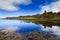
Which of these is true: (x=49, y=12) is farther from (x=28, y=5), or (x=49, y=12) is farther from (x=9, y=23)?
(x=9, y=23)

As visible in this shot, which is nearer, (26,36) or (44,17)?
(26,36)

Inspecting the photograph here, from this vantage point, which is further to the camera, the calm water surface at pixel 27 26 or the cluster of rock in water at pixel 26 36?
the calm water surface at pixel 27 26

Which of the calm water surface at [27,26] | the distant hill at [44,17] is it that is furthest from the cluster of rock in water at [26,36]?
the distant hill at [44,17]

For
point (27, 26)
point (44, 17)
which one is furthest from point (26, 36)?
point (44, 17)

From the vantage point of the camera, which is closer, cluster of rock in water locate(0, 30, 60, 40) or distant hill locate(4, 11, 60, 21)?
Result: cluster of rock in water locate(0, 30, 60, 40)

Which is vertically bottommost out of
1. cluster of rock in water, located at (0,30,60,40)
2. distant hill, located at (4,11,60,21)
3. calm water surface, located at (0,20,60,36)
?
cluster of rock in water, located at (0,30,60,40)

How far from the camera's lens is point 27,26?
270 cm

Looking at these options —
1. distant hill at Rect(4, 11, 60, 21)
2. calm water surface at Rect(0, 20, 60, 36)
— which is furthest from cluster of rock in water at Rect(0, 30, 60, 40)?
distant hill at Rect(4, 11, 60, 21)

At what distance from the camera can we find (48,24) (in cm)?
284

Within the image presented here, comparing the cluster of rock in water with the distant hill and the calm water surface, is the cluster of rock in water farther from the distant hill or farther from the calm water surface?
the distant hill

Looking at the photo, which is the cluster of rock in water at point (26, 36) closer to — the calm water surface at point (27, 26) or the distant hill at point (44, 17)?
the calm water surface at point (27, 26)

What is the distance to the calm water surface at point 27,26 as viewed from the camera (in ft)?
8.64

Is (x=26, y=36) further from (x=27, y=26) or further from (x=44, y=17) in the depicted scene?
(x=44, y=17)

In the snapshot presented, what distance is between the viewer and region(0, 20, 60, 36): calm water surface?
263 cm
